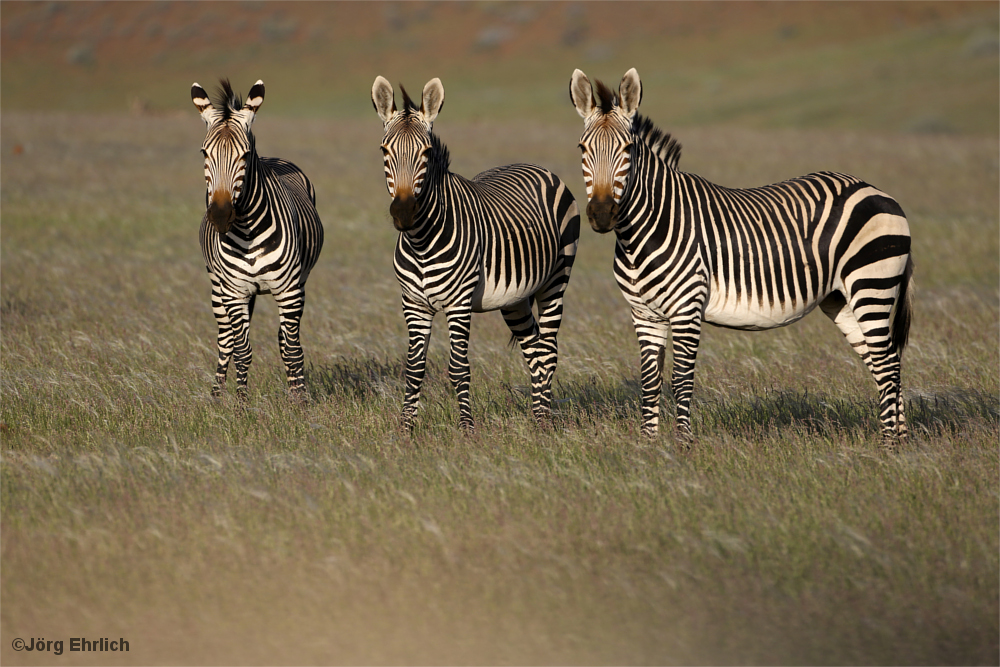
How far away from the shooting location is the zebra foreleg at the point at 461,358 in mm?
6902

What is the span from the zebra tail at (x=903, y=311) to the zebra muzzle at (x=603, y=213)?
242 centimetres

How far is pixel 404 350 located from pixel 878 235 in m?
5.23

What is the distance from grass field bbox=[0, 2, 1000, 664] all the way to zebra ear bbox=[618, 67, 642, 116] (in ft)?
7.76

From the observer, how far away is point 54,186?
19.9 metres

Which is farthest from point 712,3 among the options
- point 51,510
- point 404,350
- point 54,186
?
point 51,510

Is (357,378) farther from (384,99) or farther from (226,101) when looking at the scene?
(384,99)

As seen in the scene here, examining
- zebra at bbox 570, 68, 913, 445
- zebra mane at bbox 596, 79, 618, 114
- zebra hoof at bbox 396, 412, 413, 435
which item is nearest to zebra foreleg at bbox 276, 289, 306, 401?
zebra hoof at bbox 396, 412, 413, 435

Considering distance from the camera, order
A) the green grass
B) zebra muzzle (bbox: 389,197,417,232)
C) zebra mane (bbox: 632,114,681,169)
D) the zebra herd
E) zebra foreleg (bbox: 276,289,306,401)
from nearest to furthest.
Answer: the green grass < zebra muzzle (bbox: 389,197,417,232) < the zebra herd < zebra mane (bbox: 632,114,681,169) < zebra foreleg (bbox: 276,289,306,401)

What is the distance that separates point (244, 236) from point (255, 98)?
3.62ft

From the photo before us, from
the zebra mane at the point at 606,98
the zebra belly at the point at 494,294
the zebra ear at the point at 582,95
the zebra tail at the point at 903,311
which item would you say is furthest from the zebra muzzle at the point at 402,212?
the zebra tail at the point at 903,311

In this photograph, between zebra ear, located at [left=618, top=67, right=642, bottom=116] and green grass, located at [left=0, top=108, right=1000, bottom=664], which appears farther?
zebra ear, located at [left=618, top=67, right=642, bottom=116]

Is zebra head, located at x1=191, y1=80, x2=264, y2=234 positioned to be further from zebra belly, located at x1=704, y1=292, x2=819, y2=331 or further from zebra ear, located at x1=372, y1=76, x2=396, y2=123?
zebra belly, located at x1=704, y1=292, x2=819, y2=331

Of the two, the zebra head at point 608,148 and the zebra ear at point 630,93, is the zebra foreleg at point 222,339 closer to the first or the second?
the zebra head at point 608,148

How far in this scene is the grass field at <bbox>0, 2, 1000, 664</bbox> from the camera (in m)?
4.63
